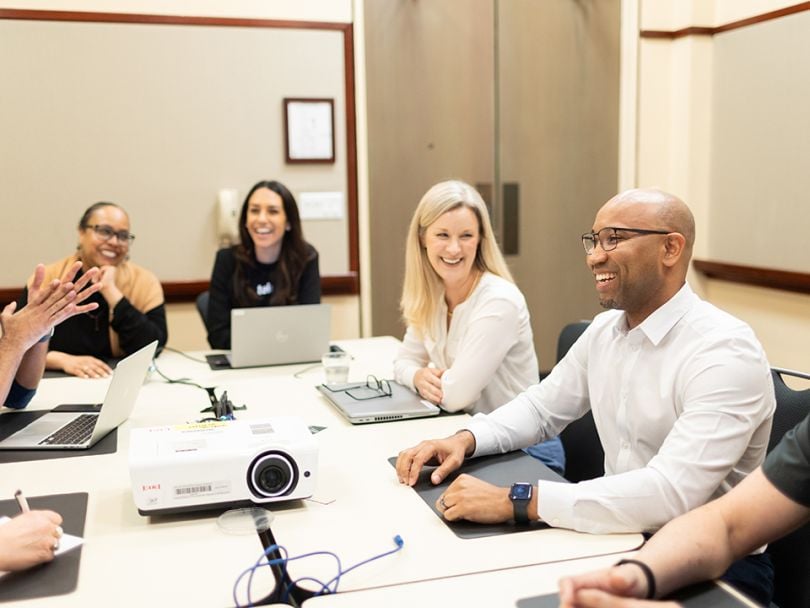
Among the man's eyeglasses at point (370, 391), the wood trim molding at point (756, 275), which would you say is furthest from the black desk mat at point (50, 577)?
the wood trim molding at point (756, 275)

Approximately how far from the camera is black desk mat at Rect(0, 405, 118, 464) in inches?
74.7

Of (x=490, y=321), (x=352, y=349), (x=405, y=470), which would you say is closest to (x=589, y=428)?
(x=490, y=321)

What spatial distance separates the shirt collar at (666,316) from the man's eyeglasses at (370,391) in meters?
0.90

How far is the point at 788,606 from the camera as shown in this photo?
5.13 feet

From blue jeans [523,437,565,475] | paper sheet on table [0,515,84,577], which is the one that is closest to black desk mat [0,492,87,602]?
paper sheet on table [0,515,84,577]

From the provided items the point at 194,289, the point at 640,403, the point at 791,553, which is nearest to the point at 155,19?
the point at 194,289

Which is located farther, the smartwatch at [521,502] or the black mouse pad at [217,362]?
the black mouse pad at [217,362]

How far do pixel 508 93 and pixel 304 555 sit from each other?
374cm

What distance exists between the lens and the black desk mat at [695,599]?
119 centimetres

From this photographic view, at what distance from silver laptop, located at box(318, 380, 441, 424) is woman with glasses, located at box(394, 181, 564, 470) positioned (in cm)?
5

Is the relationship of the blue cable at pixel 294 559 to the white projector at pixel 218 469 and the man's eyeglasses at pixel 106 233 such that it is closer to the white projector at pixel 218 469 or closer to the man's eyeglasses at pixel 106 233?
the white projector at pixel 218 469

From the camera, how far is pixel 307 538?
1.43 metres

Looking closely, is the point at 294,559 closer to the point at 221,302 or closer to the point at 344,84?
the point at 221,302

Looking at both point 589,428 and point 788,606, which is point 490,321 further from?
point 788,606
